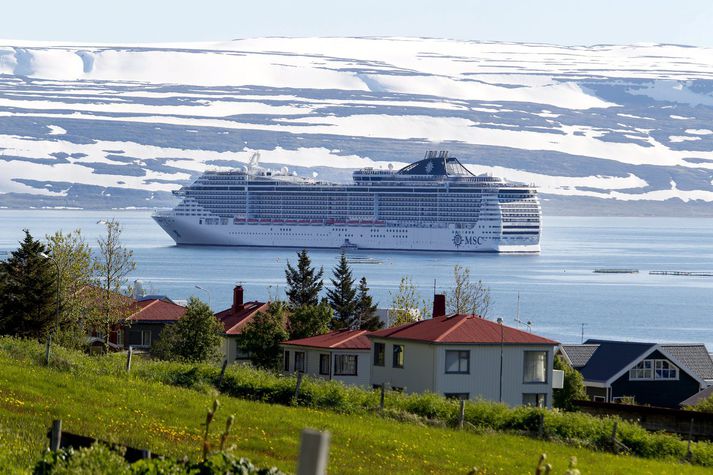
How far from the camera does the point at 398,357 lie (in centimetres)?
2995

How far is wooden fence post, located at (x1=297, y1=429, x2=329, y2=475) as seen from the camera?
5559 mm

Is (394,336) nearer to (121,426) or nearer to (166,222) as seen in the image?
(121,426)

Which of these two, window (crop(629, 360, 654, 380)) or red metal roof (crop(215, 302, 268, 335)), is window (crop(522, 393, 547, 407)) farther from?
red metal roof (crop(215, 302, 268, 335))

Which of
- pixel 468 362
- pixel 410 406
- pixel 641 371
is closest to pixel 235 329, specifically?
pixel 641 371

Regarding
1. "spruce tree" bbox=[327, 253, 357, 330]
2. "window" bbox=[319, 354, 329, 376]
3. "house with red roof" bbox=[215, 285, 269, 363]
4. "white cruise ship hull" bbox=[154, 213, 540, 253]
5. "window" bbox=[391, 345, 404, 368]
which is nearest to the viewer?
"window" bbox=[391, 345, 404, 368]

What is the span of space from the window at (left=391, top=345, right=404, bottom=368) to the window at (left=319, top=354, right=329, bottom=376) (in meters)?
2.77

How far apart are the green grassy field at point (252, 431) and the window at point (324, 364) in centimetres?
1235

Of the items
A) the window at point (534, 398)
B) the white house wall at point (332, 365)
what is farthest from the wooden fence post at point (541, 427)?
the white house wall at point (332, 365)

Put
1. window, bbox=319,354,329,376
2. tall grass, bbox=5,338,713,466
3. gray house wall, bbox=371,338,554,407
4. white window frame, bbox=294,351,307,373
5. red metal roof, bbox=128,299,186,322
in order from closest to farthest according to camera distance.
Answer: tall grass, bbox=5,338,713,466 < gray house wall, bbox=371,338,554,407 < window, bbox=319,354,329,376 < white window frame, bbox=294,351,307,373 < red metal roof, bbox=128,299,186,322

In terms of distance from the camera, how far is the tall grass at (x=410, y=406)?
18.8m

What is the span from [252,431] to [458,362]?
13245 mm

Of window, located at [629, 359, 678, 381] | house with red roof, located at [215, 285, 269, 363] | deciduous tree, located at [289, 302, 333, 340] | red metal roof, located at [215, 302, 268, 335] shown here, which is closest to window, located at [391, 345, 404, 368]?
deciduous tree, located at [289, 302, 333, 340]

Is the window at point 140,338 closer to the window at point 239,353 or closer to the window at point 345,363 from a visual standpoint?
the window at point 239,353

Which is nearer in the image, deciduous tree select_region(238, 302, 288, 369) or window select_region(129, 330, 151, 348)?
deciduous tree select_region(238, 302, 288, 369)
